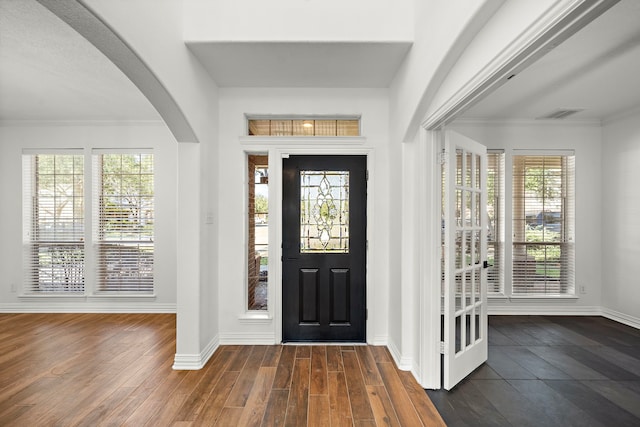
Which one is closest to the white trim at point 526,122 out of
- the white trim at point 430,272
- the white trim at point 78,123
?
the white trim at point 430,272

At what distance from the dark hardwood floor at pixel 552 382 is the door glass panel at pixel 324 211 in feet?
5.62

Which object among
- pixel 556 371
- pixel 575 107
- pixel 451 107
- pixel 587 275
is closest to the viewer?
pixel 451 107

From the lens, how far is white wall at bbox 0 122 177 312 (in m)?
4.78

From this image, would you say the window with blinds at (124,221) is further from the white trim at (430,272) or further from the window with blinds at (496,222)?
the window with blinds at (496,222)

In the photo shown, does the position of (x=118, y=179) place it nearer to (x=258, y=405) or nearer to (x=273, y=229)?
(x=273, y=229)

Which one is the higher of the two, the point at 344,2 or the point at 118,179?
the point at 344,2

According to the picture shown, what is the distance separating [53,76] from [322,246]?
3.26 metres

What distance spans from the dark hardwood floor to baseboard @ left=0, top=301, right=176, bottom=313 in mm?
3898

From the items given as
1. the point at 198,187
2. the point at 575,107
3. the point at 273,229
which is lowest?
the point at 273,229

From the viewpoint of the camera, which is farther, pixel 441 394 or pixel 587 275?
pixel 587 275

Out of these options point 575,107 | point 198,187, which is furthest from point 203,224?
point 575,107

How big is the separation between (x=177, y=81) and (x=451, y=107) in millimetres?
2097

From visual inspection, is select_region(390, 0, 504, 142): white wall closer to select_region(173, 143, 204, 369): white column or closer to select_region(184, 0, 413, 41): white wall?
select_region(184, 0, 413, 41): white wall

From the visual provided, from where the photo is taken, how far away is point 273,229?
3.64 meters
